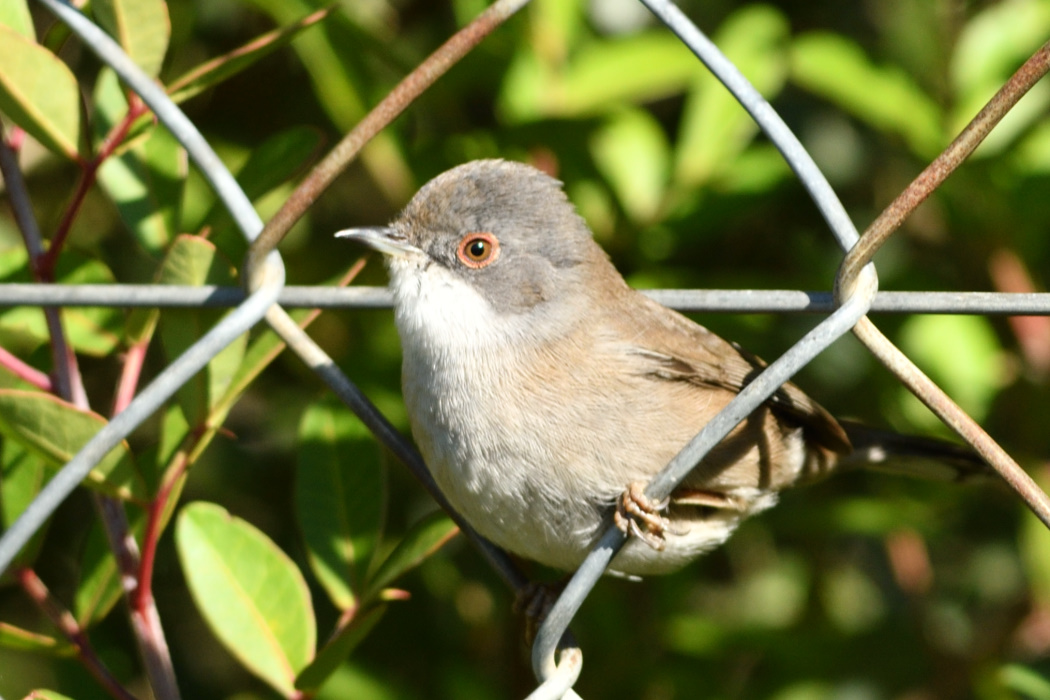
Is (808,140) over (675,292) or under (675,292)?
over

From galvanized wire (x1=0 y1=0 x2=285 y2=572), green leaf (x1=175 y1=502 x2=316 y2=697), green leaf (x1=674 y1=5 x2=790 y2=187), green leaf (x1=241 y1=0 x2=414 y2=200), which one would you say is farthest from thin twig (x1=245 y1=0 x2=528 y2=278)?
green leaf (x1=674 y1=5 x2=790 y2=187)

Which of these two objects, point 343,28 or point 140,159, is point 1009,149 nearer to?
point 343,28

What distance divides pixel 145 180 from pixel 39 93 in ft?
1.68

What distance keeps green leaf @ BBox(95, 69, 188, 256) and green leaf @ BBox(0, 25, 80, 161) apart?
0.36 m

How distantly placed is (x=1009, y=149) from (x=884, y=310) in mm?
1704

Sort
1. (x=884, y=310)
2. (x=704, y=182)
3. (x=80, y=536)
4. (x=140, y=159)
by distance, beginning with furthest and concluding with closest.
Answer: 1. (x=80, y=536)
2. (x=704, y=182)
3. (x=140, y=159)
4. (x=884, y=310)

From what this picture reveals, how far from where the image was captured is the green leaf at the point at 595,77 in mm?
3492

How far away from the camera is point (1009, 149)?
322cm

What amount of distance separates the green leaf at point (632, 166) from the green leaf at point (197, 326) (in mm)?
1644

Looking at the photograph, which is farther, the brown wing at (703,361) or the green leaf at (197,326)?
the brown wing at (703,361)

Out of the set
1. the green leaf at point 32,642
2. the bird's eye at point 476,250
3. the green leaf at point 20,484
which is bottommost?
the green leaf at point 32,642

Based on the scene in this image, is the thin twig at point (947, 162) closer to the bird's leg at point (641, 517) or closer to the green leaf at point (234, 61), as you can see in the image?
the bird's leg at point (641, 517)

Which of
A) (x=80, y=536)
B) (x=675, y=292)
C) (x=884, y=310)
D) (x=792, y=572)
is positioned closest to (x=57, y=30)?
(x=675, y=292)

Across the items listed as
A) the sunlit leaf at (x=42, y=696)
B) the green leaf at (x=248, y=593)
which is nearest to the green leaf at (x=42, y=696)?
the sunlit leaf at (x=42, y=696)
